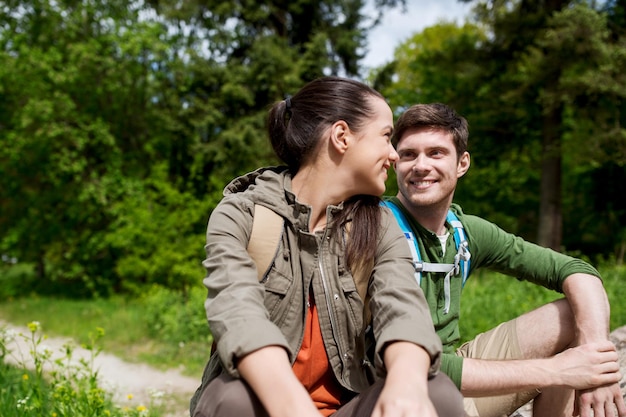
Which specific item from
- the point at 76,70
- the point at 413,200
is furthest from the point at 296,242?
the point at 76,70

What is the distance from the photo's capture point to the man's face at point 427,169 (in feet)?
7.80

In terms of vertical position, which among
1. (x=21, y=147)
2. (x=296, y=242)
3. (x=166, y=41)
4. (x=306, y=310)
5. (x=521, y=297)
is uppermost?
(x=166, y=41)

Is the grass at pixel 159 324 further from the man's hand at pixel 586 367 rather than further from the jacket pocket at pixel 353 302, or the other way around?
the man's hand at pixel 586 367

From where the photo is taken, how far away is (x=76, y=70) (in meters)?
13.6

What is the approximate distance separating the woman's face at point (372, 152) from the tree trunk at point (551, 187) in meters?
12.1

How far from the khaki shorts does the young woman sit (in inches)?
32.1

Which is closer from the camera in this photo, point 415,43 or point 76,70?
point 76,70

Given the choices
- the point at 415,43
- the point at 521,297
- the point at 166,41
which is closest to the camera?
the point at 521,297

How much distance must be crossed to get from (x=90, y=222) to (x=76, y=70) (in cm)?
380

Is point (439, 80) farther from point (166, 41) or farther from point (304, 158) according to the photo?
point (304, 158)

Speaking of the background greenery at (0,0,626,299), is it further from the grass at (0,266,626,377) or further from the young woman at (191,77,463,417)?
the young woman at (191,77,463,417)

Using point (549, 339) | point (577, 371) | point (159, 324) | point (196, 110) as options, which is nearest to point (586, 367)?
point (577, 371)

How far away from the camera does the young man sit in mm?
2059

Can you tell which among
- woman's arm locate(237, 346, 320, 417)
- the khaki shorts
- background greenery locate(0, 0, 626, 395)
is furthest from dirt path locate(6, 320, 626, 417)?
woman's arm locate(237, 346, 320, 417)
